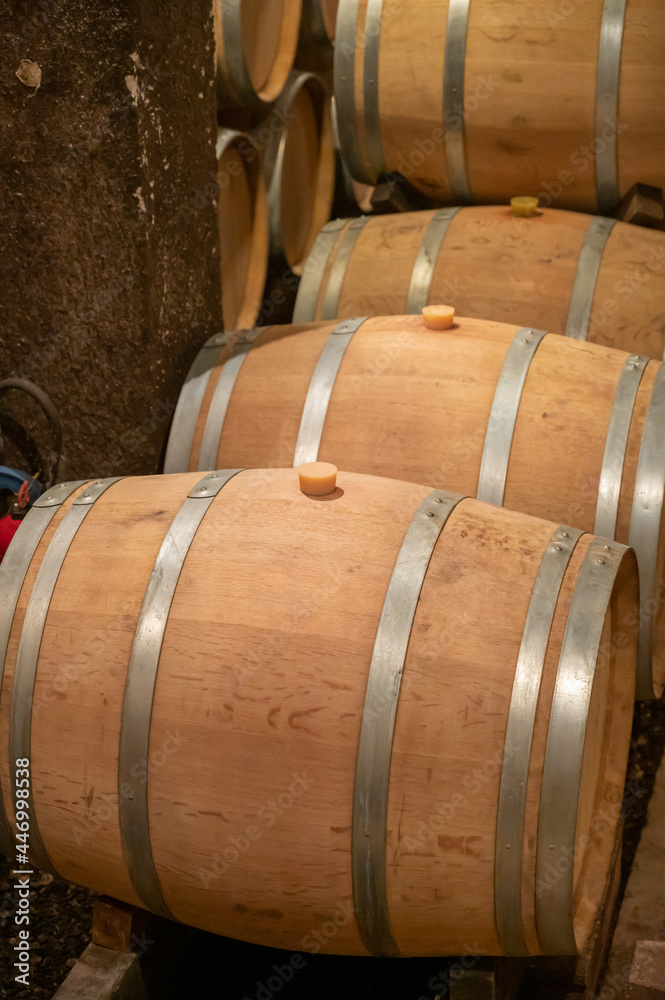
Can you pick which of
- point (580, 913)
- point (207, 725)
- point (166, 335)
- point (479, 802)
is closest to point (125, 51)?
point (166, 335)

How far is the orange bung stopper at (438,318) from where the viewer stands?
2.76 meters

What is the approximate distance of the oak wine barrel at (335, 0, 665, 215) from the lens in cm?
350

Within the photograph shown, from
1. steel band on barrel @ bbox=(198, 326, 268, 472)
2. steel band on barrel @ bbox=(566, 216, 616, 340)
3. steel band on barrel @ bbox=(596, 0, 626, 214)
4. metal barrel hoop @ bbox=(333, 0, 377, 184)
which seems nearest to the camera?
steel band on barrel @ bbox=(198, 326, 268, 472)

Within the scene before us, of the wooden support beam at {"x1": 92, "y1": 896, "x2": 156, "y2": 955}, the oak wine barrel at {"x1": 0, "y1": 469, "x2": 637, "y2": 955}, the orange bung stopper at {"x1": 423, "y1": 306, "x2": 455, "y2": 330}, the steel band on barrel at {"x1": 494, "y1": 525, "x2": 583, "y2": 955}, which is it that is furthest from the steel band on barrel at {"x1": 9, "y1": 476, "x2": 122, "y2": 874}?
the orange bung stopper at {"x1": 423, "y1": 306, "x2": 455, "y2": 330}

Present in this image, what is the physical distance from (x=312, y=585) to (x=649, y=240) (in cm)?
227

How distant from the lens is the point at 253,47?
13.1 ft

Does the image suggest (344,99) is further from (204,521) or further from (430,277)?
(204,521)

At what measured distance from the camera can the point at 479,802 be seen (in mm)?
1759

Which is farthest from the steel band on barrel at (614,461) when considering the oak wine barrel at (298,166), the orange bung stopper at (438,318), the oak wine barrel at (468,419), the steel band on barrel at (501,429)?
the oak wine barrel at (298,166)

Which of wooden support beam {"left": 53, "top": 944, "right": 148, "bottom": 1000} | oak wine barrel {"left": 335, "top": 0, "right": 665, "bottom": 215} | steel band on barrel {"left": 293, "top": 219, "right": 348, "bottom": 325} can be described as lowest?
wooden support beam {"left": 53, "top": 944, "right": 148, "bottom": 1000}

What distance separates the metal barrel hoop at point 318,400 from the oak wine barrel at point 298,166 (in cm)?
198

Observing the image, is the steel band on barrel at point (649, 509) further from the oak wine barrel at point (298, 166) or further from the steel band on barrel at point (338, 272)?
the oak wine barrel at point (298, 166)

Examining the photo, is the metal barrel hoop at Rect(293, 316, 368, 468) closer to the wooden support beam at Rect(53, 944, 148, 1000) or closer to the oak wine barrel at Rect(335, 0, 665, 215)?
the wooden support beam at Rect(53, 944, 148, 1000)

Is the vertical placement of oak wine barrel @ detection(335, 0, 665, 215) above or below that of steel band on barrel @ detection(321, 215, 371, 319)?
above
